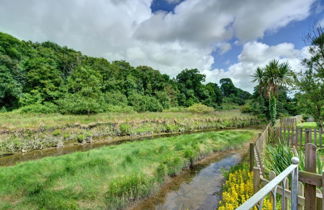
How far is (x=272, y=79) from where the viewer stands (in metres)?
16.8

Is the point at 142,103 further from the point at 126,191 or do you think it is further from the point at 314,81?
the point at 126,191

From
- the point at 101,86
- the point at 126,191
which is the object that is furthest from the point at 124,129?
the point at 101,86

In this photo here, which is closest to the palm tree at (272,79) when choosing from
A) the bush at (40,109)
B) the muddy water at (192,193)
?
the muddy water at (192,193)

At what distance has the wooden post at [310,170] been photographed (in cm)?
160

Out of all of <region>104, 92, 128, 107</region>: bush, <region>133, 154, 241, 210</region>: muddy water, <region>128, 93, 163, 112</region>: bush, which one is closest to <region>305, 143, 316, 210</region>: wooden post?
<region>133, 154, 241, 210</region>: muddy water

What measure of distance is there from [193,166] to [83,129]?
9.54m

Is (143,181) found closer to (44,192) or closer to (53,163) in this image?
(44,192)

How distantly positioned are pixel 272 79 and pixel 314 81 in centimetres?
927

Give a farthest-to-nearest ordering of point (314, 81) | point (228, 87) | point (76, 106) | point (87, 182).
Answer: point (228, 87)
point (76, 106)
point (314, 81)
point (87, 182)

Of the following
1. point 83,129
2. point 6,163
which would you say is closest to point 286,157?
point 6,163

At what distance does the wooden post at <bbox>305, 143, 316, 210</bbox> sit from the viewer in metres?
1.60

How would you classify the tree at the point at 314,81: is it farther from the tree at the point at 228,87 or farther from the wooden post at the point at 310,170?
the tree at the point at 228,87

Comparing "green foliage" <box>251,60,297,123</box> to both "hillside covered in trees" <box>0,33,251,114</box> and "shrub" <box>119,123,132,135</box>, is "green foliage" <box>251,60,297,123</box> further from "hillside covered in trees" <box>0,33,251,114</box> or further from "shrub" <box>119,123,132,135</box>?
"hillside covered in trees" <box>0,33,251,114</box>

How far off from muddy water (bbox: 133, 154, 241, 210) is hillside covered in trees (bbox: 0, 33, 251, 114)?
17.8 metres
